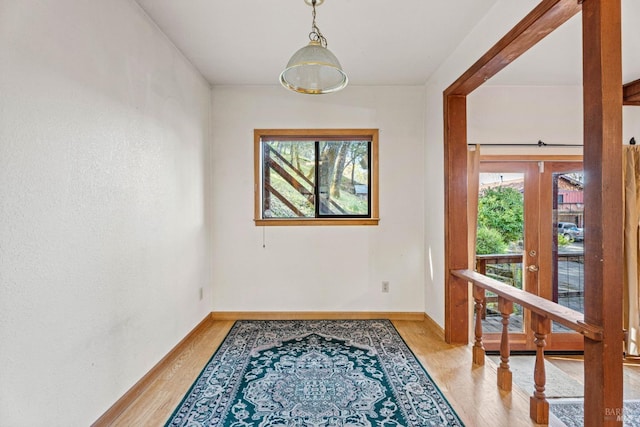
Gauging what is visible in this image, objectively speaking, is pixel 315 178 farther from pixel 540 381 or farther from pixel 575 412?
pixel 575 412

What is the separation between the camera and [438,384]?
2.26 metres

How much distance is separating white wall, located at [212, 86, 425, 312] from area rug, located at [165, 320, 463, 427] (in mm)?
521

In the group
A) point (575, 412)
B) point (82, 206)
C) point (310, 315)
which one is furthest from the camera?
point (310, 315)

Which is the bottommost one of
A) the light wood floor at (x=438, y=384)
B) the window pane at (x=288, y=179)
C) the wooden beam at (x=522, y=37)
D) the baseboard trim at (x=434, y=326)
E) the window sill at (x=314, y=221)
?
the light wood floor at (x=438, y=384)

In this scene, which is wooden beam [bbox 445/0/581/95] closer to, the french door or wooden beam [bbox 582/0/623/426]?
wooden beam [bbox 582/0/623/426]

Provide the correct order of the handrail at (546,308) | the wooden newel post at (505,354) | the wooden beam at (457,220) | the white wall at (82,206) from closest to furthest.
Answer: the white wall at (82,206) < the handrail at (546,308) < the wooden newel post at (505,354) < the wooden beam at (457,220)

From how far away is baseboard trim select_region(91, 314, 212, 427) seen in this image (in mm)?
1821

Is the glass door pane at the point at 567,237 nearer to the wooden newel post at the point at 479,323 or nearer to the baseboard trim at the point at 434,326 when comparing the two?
the baseboard trim at the point at 434,326

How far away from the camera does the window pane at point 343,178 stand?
3.70m

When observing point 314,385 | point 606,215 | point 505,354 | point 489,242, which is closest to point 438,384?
point 505,354

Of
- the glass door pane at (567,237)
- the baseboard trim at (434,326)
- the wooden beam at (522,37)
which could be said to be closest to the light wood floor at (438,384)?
the baseboard trim at (434,326)

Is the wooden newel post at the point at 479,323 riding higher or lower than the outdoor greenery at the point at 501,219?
lower

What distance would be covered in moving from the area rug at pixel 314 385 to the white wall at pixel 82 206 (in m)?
0.53

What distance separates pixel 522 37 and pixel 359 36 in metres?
1.16
